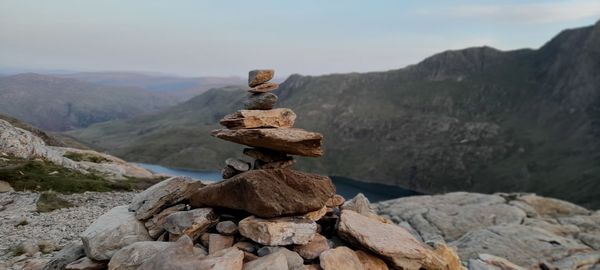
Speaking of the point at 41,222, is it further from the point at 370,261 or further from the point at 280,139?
the point at 370,261

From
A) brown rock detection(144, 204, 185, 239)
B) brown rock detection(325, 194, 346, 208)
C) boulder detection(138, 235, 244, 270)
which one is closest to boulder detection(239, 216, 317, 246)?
boulder detection(138, 235, 244, 270)

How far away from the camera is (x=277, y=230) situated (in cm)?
2028

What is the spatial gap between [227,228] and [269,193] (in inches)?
98.5

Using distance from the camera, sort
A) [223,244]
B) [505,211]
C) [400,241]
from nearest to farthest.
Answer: [223,244], [400,241], [505,211]

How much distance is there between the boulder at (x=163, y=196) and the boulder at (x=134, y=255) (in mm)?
3112

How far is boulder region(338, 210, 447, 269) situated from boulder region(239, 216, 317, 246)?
1955mm

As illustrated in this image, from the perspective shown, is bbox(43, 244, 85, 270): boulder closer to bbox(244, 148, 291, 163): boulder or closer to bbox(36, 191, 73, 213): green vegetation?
bbox(244, 148, 291, 163): boulder

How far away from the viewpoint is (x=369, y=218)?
2428 cm

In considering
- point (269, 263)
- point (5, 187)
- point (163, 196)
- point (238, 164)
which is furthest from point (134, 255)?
point (5, 187)

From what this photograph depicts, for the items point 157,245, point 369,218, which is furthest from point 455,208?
point 157,245

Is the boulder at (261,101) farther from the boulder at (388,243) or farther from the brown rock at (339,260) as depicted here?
the brown rock at (339,260)

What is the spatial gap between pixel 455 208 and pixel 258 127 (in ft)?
310

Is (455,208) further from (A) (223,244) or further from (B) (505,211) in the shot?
(A) (223,244)

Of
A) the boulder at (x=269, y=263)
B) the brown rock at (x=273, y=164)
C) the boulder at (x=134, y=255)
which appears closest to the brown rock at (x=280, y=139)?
the brown rock at (x=273, y=164)
